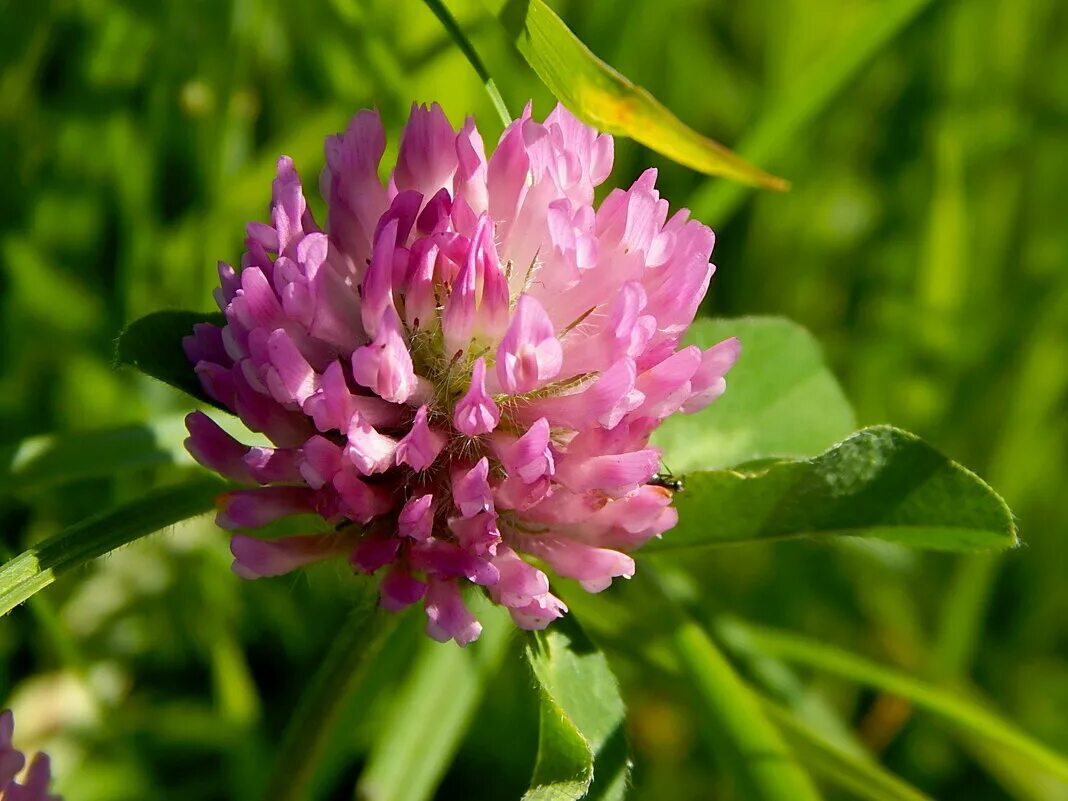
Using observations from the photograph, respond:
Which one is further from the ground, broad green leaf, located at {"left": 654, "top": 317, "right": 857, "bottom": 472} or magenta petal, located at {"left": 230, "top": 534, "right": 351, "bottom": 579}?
magenta petal, located at {"left": 230, "top": 534, "right": 351, "bottom": 579}

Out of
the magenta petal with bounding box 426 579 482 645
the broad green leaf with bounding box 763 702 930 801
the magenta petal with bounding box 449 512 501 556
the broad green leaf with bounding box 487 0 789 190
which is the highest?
the broad green leaf with bounding box 487 0 789 190

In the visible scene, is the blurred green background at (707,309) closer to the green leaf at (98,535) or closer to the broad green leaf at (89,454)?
the broad green leaf at (89,454)

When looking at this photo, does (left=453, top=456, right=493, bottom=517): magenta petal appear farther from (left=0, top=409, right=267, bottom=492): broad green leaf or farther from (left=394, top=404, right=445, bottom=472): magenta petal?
(left=0, top=409, right=267, bottom=492): broad green leaf

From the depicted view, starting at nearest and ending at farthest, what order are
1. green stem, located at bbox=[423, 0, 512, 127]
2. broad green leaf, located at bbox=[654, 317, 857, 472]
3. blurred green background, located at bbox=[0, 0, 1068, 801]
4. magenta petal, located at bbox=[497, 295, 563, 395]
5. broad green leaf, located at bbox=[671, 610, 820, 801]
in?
magenta petal, located at bbox=[497, 295, 563, 395], green stem, located at bbox=[423, 0, 512, 127], broad green leaf, located at bbox=[671, 610, 820, 801], broad green leaf, located at bbox=[654, 317, 857, 472], blurred green background, located at bbox=[0, 0, 1068, 801]

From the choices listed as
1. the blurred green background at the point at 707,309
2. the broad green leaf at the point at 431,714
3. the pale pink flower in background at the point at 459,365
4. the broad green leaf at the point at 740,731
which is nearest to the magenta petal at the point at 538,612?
the pale pink flower in background at the point at 459,365

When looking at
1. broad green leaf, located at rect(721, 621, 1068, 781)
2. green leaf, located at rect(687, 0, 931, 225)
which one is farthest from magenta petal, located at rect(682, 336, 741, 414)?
green leaf, located at rect(687, 0, 931, 225)

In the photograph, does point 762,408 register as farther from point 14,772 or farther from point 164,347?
point 14,772
